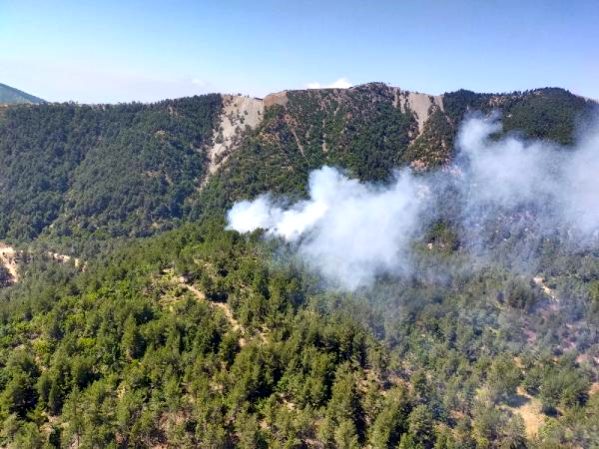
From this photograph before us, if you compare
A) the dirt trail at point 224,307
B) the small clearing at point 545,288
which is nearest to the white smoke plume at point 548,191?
the small clearing at point 545,288

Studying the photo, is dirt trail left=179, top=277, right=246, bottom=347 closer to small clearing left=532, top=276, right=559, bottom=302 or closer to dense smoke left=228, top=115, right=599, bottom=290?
dense smoke left=228, top=115, right=599, bottom=290

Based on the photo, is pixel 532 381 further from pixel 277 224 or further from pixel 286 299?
pixel 277 224

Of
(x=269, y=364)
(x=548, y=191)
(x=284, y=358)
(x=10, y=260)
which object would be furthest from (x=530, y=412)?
(x=10, y=260)

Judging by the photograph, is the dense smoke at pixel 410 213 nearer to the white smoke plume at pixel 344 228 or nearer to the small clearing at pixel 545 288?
the white smoke plume at pixel 344 228

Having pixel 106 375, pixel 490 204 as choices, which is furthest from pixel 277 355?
pixel 490 204

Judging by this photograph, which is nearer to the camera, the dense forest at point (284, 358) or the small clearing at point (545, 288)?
the dense forest at point (284, 358)

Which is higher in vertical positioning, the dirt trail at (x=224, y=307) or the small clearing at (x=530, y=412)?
the dirt trail at (x=224, y=307)
